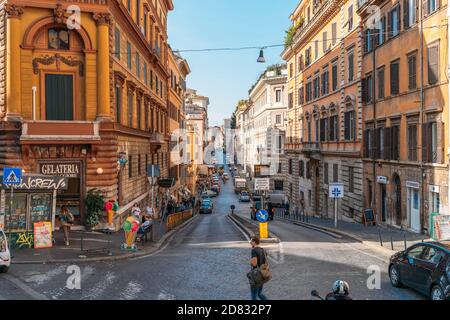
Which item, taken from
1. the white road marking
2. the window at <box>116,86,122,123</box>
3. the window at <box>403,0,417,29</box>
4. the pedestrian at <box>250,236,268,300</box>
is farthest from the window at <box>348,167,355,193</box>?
the pedestrian at <box>250,236,268,300</box>

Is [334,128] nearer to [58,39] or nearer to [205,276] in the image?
[58,39]

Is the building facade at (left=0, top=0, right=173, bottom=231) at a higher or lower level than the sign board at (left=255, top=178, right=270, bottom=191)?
higher

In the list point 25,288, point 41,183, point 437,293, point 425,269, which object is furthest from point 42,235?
point 437,293

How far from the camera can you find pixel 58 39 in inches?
1048

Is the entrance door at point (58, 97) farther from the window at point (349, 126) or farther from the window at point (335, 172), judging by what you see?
the window at point (335, 172)

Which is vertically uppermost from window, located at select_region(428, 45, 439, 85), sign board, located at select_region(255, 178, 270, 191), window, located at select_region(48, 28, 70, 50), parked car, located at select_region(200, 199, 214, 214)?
window, located at select_region(48, 28, 70, 50)

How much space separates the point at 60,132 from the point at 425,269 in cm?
1833

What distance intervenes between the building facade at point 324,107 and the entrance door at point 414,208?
8404mm

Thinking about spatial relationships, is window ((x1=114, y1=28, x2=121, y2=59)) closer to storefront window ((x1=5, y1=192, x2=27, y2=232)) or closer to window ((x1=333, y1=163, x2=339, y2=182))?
storefront window ((x1=5, y1=192, x2=27, y2=232))

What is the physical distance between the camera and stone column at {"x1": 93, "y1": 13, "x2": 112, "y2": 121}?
1055 inches

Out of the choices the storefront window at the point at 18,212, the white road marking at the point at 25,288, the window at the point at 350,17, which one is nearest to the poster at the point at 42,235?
the storefront window at the point at 18,212

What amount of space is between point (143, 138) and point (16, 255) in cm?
2077

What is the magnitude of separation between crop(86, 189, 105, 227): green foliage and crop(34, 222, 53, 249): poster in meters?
5.65
